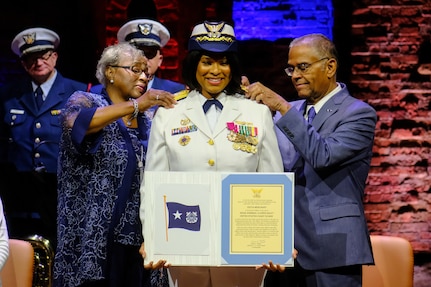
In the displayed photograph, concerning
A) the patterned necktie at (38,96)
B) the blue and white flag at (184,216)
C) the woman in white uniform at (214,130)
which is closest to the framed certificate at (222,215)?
the blue and white flag at (184,216)

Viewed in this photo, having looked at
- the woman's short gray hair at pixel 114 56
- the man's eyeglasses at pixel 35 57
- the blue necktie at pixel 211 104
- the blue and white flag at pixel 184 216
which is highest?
the man's eyeglasses at pixel 35 57

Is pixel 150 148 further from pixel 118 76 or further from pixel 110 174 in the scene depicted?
pixel 118 76

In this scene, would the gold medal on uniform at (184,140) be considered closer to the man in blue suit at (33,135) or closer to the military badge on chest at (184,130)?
the military badge on chest at (184,130)

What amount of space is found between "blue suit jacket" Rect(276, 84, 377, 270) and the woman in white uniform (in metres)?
0.14

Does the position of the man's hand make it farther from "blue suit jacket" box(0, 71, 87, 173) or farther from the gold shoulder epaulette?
"blue suit jacket" box(0, 71, 87, 173)

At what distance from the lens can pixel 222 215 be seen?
300 centimetres

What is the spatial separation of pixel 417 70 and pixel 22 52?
251 centimetres

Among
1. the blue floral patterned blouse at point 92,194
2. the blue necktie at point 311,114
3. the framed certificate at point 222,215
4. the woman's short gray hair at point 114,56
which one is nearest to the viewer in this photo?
the framed certificate at point 222,215

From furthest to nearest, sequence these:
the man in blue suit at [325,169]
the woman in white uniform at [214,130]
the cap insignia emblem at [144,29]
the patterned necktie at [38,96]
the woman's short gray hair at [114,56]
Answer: the patterned necktie at [38,96], the cap insignia emblem at [144,29], the woman's short gray hair at [114,56], the man in blue suit at [325,169], the woman in white uniform at [214,130]

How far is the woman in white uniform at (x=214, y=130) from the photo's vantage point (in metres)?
3.17

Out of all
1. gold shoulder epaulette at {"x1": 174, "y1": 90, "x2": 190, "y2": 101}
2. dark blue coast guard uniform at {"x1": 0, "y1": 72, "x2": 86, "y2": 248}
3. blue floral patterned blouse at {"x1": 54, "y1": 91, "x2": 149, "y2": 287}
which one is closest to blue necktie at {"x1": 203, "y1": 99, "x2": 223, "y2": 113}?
gold shoulder epaulette at {"x1": 174, "y1": 90, "x2": 190, "y2": 101}

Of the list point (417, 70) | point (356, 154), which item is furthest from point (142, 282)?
point (417, 70)

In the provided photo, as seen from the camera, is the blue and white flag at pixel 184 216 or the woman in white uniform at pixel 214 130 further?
the woman in white uniform at pixel 214 130

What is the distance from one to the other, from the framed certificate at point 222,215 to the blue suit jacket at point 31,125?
191cm
